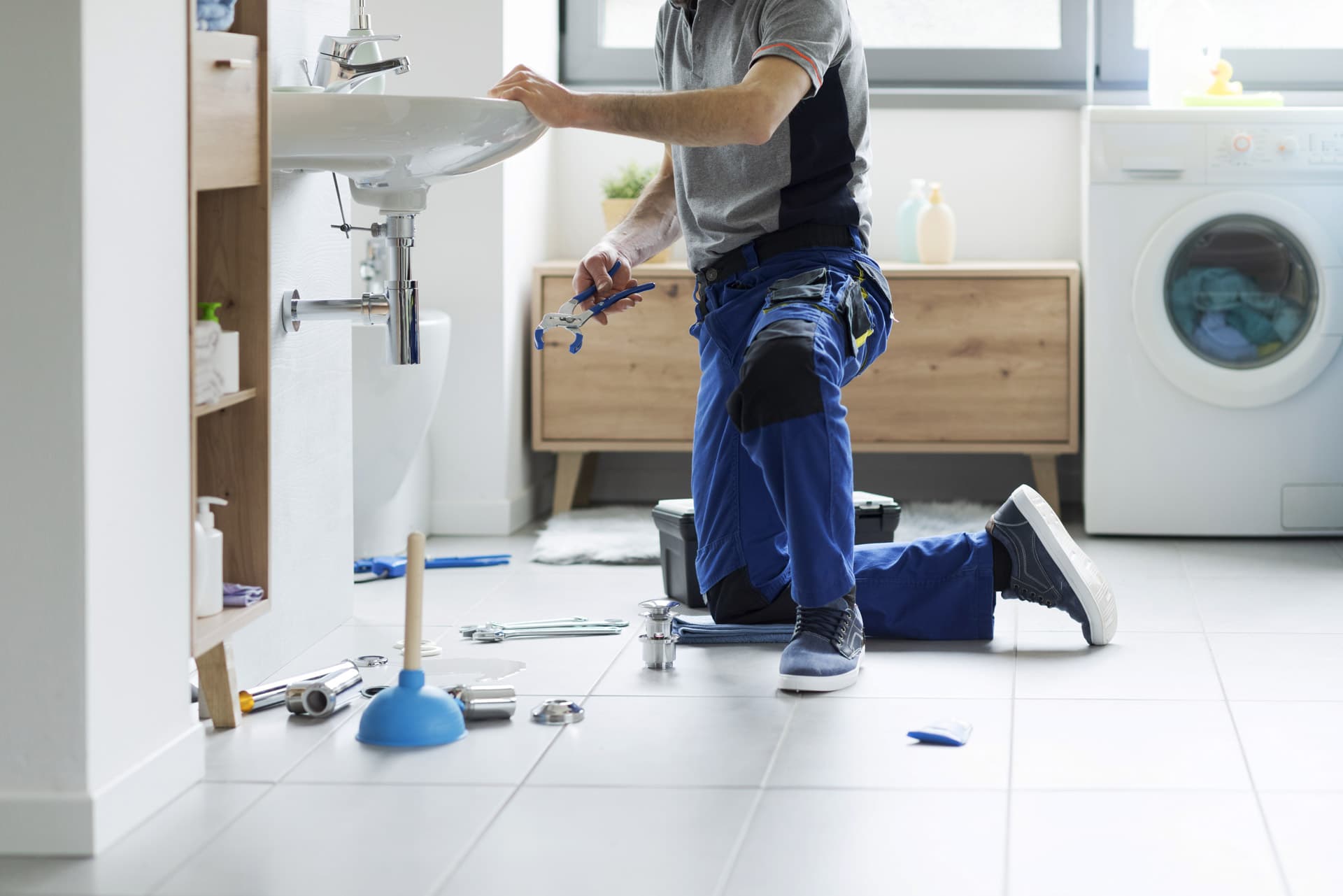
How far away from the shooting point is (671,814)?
Result: 1.65 m

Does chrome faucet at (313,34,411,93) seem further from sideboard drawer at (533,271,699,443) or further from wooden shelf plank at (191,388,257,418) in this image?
sideboard drawer at (533,271,699,443)

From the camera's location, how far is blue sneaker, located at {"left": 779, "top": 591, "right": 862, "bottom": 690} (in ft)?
7.06

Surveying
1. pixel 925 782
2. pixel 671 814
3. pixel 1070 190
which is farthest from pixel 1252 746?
pixel 1070 190

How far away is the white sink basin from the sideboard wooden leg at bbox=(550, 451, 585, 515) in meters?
1.74

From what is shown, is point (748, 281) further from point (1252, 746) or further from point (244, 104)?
point (1252, 746)

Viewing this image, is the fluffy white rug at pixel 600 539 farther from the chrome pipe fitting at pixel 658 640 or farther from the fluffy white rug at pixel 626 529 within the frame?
the chrome pipe fitting at pixel 658 640

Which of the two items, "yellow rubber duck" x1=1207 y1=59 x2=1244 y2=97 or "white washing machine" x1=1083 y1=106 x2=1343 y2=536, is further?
"yellow rubber duck" x1=1207 y1=59 x2=1244 y2=97

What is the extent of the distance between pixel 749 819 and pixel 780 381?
0.71 meters

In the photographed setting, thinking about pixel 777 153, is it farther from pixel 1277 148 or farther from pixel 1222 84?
pixel 1222 84

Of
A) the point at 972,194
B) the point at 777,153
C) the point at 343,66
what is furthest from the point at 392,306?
the point at 972,194

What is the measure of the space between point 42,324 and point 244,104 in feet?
1.80

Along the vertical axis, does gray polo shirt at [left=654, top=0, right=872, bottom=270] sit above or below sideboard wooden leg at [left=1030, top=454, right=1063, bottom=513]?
above

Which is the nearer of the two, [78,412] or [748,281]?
[78,412]

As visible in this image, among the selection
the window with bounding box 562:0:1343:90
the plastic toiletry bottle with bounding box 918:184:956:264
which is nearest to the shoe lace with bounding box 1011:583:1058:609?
the plastic toiletry bottle with bounding box 918:184:956:264
